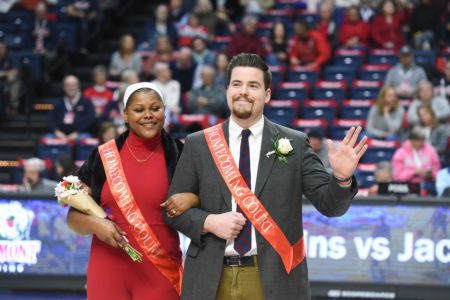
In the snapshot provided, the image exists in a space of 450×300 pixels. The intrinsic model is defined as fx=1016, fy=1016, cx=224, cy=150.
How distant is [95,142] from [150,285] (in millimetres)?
8250

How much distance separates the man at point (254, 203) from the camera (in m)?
4.96

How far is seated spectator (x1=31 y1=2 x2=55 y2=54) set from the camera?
16.8 meters

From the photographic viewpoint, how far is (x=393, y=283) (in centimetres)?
960

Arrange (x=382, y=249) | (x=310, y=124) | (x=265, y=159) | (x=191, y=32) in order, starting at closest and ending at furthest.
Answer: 1. (x=265, y=159)
2. (x=382, y=249)
3. (x=310, y=124)
4. (x=191, y=32)

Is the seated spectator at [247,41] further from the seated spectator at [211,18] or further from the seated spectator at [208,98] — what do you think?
the seated spectator at [211,18]

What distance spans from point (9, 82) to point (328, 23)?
5040mm

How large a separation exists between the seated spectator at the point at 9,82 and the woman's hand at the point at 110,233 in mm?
10544

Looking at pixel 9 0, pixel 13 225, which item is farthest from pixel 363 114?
pixel 9 0

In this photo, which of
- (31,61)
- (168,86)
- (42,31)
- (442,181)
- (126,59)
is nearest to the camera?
(442,181)

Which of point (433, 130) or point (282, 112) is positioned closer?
point (433, 130)

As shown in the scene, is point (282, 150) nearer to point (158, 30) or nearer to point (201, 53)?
point (201, 53)

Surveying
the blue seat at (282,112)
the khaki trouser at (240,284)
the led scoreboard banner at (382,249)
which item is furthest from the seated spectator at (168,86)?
the khaki trouser at (240,284)

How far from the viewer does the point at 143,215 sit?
5.61m

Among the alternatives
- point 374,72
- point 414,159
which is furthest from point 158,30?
point 414,159
